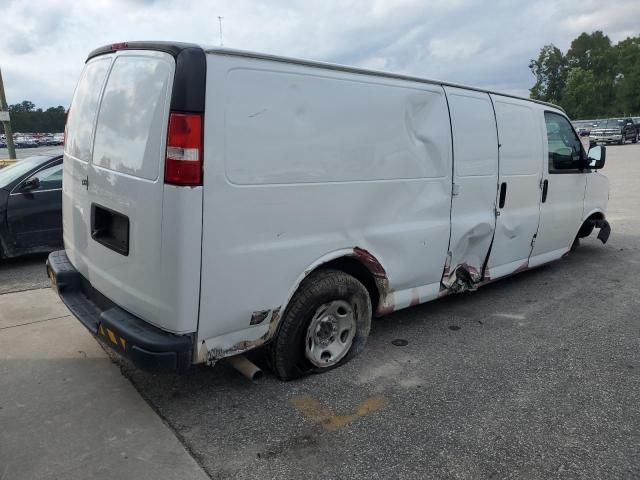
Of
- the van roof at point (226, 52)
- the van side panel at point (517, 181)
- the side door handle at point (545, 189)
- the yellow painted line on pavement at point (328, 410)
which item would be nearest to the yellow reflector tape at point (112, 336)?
the yellow painted line on pavement at point (328, 410)

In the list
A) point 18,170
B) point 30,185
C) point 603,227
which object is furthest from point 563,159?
point 18,170

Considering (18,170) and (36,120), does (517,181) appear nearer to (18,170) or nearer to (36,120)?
(18,170)

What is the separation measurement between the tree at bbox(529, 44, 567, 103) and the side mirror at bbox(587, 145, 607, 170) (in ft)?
274

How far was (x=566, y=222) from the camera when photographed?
5633 millimetres

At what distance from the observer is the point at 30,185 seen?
237 inches

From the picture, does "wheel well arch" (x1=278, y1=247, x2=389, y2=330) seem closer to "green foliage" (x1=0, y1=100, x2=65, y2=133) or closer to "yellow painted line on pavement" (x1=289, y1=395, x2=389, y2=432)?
"yellow painted line on pavement" (x1=289, y1=395, x2=389, y2=432)

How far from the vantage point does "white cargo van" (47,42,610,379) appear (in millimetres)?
2533

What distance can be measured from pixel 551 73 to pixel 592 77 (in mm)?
11021

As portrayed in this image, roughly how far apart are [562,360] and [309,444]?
216 centimetres

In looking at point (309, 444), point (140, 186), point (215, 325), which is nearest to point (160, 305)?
point (215, 325)

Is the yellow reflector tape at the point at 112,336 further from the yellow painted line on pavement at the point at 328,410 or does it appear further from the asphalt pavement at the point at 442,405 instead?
the yellow painted line on pavement at the point at 328,410

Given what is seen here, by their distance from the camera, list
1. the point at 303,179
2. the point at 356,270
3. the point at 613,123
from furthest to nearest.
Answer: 1. the point at 613,123
2. the point at 356,270
3. the point at 303,179

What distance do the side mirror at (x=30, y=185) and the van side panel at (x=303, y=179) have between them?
456 cm

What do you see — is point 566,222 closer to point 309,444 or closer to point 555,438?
point 555,438
